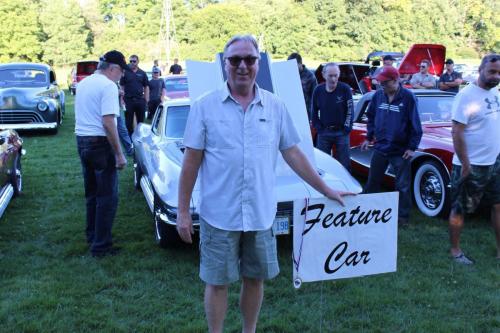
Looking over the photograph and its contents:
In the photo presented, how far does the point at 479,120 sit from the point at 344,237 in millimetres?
2029

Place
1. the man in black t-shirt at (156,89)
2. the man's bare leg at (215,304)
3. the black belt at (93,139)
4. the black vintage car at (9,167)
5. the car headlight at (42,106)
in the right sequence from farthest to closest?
the man in black t-shirt at (156,89)
the car headlight at (42,106)
the black vintage car at (9,167)
the black belt at (93,139)
the man's bare leg at (215,304)

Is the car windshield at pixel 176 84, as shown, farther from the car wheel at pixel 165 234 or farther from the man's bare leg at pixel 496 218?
the man's bare leg at pixel 496 218

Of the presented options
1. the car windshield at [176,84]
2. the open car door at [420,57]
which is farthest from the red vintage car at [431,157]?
the car windshield at [176,84]

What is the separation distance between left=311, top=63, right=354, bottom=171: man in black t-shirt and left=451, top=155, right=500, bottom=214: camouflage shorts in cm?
210

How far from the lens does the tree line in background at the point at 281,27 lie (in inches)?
2151

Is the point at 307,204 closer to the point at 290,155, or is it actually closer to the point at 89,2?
the point at 290,155

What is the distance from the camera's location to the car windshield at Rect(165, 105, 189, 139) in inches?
225

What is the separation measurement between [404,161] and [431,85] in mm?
6441

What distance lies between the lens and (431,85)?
10.9 metres

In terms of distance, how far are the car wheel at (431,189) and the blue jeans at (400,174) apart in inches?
16.5

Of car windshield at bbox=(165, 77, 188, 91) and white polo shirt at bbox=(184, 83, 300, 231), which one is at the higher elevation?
white polo shirt at bbox=(184, 83, 300, 231)

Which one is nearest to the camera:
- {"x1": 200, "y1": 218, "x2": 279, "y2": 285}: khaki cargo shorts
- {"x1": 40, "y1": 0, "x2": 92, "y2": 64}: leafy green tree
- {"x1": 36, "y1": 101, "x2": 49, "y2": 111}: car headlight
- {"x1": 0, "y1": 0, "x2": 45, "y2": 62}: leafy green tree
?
{"x1": 200, "y1": 218, "x2": 279, "y2": 285}: khaki cargo shorts

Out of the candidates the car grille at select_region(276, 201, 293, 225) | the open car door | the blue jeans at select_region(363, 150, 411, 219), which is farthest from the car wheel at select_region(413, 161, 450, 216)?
the open car door

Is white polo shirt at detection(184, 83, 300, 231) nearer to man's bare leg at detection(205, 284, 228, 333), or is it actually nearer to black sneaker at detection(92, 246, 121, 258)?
man's bare leg at detection(205, 284, 228, 333)
